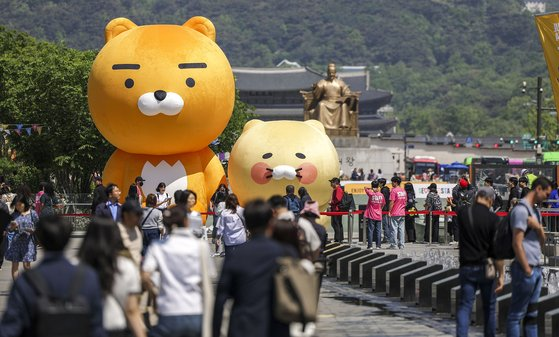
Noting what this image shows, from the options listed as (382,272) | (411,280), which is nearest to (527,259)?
(411,280)

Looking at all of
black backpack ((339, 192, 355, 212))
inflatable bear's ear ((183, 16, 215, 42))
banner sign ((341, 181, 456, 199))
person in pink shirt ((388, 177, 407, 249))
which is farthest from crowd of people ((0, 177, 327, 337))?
banner sign ((341, 181, 456, 199))

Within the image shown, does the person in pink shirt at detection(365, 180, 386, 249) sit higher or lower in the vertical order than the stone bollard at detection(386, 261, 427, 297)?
higher

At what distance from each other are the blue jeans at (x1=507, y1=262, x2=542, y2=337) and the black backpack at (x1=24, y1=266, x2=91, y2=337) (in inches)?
212

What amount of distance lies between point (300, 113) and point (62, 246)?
9943cm

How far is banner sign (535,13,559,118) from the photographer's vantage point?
2175cm

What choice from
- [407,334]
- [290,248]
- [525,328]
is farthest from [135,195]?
[290,248]

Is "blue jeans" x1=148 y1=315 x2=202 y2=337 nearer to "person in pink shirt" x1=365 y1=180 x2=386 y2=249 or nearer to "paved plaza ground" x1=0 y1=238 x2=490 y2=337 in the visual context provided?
"paved plaza ground" x1=0 y1=238 x2=490 y2=337

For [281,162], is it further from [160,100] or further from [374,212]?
[374,212]

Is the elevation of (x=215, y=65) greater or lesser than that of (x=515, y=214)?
greater

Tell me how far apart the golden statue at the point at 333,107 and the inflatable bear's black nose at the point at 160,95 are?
3466cm

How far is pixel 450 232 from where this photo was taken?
30.4 m

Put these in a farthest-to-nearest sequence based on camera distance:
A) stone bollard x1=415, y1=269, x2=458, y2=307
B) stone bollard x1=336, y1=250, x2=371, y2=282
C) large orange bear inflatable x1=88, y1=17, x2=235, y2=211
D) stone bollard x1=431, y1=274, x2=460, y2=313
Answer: large orange bear inflatable x1=88, y1=17, x2=235, y2=211 < stone bollard x1=336, y1=250, x2=371, y2=282 < stone bollard x1=415, y1=269, x2=458, y2=307 < stone bollard x1=431, y1=274, x2=460, y2=313

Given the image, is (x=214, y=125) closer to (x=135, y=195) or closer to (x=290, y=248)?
(x=135, y=195)

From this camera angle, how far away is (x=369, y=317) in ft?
54.2
